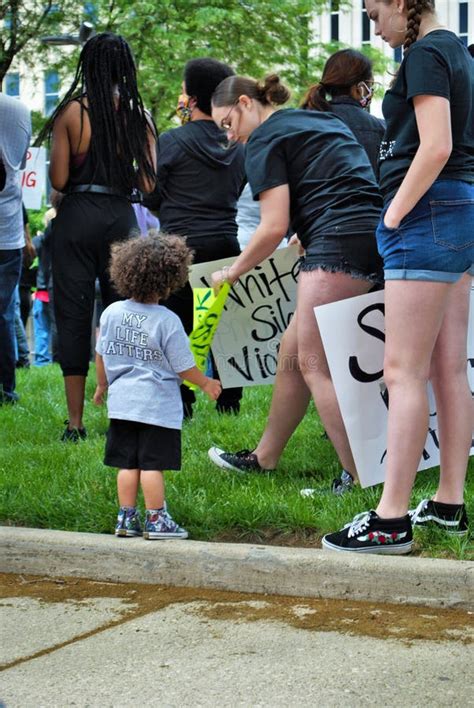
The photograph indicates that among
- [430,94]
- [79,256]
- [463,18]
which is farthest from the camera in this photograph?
[463,18]

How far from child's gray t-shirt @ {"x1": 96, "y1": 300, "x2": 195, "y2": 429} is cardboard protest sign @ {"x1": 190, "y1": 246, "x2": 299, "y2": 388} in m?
2.07

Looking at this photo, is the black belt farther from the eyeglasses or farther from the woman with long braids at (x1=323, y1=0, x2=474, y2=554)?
the woman with long braids at (x1=323, y1=0, x2=474, y2=554)

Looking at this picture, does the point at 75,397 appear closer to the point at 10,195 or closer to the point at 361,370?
the point at 10,195

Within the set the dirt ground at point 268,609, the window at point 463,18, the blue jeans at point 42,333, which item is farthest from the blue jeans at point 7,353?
the window at point 463,18

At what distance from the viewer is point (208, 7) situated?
25078 mm

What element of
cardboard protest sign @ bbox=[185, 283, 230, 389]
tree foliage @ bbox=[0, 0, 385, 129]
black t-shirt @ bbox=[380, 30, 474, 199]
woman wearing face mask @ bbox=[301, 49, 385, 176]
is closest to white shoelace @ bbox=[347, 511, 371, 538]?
black t-shirt @ bbox=[380, 30, 474, 199]

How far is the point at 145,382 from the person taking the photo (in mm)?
4602

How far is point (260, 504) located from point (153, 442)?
0.50 m

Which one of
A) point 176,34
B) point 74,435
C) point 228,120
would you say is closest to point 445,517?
Result: point 228,120

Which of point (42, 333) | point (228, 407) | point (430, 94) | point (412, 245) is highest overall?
point (430, 94)

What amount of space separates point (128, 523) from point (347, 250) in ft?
4.91

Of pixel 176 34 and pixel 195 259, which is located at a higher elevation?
pixel 176 34

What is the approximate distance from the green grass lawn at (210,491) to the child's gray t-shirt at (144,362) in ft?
1.45

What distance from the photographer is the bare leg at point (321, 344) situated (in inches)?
200
